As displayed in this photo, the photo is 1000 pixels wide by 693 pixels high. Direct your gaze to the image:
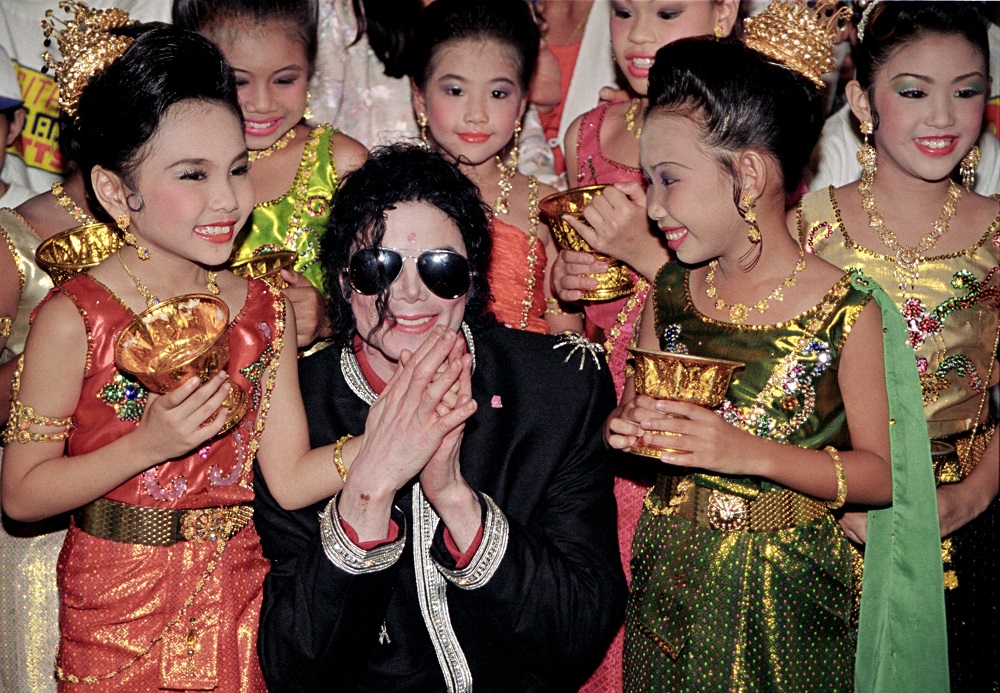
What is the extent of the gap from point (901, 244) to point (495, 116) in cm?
153

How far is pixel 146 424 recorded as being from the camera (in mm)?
2820

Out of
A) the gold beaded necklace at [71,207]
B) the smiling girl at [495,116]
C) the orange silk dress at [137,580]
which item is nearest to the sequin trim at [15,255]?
the gold beaded necklace at [71,207]

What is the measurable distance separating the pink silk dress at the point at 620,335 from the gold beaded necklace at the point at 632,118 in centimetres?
14

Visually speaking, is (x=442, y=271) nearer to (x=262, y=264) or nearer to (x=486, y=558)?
(x=262, y=264)

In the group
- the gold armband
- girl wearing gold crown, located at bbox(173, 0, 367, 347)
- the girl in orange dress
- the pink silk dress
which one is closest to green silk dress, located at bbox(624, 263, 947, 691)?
the pink silk dress

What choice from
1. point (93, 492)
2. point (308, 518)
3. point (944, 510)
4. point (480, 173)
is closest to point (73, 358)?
point (93, 492)

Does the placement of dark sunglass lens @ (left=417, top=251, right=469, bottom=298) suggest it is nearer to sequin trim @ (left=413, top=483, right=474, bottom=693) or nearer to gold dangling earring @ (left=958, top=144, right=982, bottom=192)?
sequin trim @ (left=413, top=483, right=474, bottom=693)

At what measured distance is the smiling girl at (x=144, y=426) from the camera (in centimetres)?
289

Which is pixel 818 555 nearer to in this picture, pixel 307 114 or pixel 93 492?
pixel 93 492

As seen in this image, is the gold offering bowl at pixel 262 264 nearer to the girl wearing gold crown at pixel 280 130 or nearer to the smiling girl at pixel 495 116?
the girl wearing gold crown at pixel 280 130

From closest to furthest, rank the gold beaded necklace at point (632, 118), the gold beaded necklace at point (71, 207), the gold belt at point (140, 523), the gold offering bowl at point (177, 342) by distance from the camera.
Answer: the gold offering bowl at point (177, 342), the gold belt at point (140, 523), the gold beaded necklace at point (71, 207), the gold beaded necklace at point (632, 118)

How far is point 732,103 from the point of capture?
3.16m

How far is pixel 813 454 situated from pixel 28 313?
258cm

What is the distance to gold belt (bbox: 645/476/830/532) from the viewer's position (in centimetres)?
312
